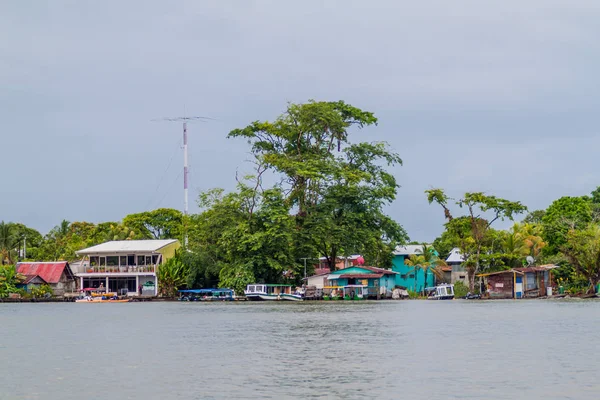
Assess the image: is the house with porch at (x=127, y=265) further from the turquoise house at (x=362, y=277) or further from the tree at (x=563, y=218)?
the tree at (x=563, y=218)

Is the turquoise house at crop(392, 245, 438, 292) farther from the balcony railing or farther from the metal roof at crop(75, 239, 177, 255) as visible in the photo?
the balcony railing

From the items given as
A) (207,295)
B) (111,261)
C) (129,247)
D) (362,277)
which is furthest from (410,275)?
(111,261)

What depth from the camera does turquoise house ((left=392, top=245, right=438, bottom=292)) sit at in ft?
275

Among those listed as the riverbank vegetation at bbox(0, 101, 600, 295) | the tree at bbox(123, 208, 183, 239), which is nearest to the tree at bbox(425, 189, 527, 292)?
the riverbank vegetation at bbox(0, 101, 600, 295)

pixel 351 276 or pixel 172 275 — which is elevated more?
pixel 172 275

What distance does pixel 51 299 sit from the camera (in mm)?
76938

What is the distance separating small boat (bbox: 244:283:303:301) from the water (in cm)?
2731

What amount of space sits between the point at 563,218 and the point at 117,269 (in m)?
41.3

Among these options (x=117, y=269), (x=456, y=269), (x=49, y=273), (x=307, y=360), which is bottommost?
(x=307, y=360)

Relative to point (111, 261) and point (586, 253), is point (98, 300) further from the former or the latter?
point (586, 253)

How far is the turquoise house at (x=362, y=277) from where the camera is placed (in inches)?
2857

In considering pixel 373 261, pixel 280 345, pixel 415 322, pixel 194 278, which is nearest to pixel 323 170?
pixel 373 261

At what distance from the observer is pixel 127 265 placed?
80250 millimetres

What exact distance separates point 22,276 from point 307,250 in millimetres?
27448
